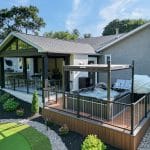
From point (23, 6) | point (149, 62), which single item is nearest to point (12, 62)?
point (23, 6)

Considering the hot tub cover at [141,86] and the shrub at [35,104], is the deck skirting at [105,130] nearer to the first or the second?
the shrub at [35,104]

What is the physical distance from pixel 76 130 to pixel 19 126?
3.20 m

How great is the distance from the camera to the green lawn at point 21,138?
28.1ft

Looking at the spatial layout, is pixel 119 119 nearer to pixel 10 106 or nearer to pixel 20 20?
pixel 10 106

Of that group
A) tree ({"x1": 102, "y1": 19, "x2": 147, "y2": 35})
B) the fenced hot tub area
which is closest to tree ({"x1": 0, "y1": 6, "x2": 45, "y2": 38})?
tree ({"x1": 102, "y1": 19, "x2": 147, "y2": 35})

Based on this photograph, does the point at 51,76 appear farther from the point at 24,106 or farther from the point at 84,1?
the point at 84,1

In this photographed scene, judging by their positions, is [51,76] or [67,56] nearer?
[67,56]

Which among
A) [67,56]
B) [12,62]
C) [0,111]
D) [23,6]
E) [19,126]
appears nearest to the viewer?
[19,126]

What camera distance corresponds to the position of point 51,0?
20234 millimetres

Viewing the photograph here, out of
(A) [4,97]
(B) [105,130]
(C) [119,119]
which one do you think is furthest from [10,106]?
(C) [119,119]

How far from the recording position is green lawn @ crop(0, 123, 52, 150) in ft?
28.1

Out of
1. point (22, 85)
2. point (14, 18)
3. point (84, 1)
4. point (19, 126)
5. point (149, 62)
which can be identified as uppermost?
point (14, 18)

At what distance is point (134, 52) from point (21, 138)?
446 inches

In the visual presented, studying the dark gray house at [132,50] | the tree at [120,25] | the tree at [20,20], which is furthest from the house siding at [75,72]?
the tree at [120,25]
